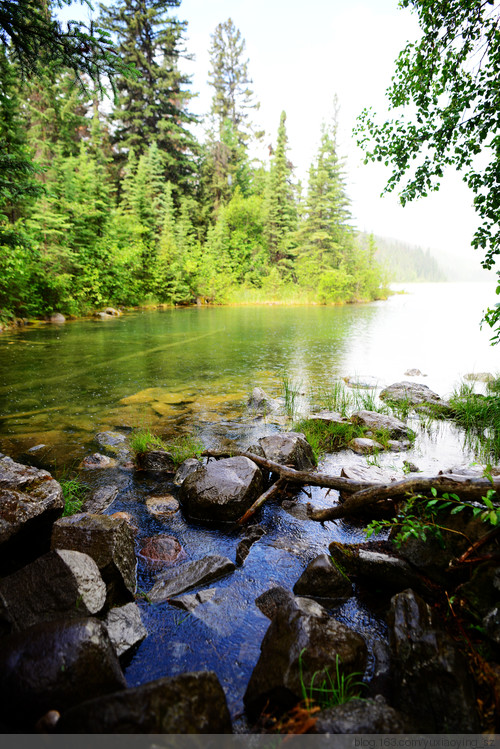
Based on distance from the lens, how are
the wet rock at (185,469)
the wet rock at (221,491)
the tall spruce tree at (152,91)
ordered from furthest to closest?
1. the tall spruce tree at (152,91)
2. the wet rock at (185,469)
3. the wet rock at (221,491)

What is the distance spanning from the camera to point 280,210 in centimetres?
4306

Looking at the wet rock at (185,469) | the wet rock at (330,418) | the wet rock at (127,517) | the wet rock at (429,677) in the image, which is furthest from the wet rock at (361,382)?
the wet rock at (429,677)

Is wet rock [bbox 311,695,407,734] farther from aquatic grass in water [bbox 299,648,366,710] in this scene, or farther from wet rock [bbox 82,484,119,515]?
wet rock [bbox 82,484,119,515]

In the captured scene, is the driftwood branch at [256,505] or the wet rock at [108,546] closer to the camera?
the wet rock at [108,546]

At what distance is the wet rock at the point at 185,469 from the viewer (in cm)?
453

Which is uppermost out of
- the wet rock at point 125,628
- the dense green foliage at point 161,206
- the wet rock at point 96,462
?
the dense green foliage at point 161,206

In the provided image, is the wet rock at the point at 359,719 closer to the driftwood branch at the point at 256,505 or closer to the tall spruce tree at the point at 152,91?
the driftwood branch at the point at 256,505

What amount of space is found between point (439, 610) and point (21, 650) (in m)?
2.36

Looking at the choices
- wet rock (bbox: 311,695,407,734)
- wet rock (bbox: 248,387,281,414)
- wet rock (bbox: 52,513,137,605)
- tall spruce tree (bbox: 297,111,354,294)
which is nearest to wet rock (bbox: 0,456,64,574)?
wet rock (bbox: 52,513,137,605)

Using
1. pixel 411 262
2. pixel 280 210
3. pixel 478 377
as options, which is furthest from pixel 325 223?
pixel 411 262

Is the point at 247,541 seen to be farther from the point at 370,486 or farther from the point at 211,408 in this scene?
the point at 211,408

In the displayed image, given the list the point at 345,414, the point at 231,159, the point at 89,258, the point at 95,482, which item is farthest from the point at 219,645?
the point at 231,159

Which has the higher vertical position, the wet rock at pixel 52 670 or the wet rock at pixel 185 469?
the wet rock at pixel 52 670

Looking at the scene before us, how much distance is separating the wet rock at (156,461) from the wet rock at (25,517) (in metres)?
1.56
